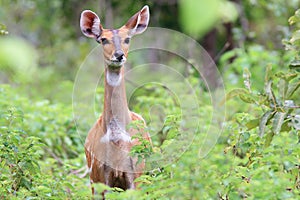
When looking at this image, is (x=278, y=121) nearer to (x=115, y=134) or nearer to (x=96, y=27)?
(x=115, y=134)

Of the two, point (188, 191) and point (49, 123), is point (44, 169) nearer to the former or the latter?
point (49, 123)

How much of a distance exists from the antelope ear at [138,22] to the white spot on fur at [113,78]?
400mm

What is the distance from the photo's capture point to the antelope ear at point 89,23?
5882 mm

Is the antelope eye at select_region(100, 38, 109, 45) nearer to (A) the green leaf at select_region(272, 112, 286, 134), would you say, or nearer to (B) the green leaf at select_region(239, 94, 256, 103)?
(B) the green leaf at select_region(239, 94, 256, 103)

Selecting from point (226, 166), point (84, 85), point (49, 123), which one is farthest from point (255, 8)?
point (226, 166)

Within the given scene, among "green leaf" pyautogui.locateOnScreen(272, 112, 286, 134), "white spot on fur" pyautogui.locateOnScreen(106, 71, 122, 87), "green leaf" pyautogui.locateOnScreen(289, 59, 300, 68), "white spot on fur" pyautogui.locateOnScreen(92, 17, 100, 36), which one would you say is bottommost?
"green leaf" pyautogui.locateOnScreen(272, 112, 286, 134)

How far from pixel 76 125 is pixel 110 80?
2.46 metres

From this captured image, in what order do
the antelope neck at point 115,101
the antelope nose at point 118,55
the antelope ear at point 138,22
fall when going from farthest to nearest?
the antelope ear at point 138,22 → the antelope neck at point 115,101 → the antelope nose at point 118,55

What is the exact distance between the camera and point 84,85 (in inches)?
415

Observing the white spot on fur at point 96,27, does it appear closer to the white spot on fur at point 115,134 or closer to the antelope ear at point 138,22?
the antelope ear at point 138,22

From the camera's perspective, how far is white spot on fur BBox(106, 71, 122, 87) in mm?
5582

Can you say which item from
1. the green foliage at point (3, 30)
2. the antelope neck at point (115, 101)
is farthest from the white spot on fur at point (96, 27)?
the green foliage at point (3, 30)

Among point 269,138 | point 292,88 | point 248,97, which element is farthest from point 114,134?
point 292,88

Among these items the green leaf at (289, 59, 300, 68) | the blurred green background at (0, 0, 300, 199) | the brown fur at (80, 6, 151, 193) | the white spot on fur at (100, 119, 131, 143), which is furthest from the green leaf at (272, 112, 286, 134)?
the white spot on fur at (100, 119, 131, 143)
